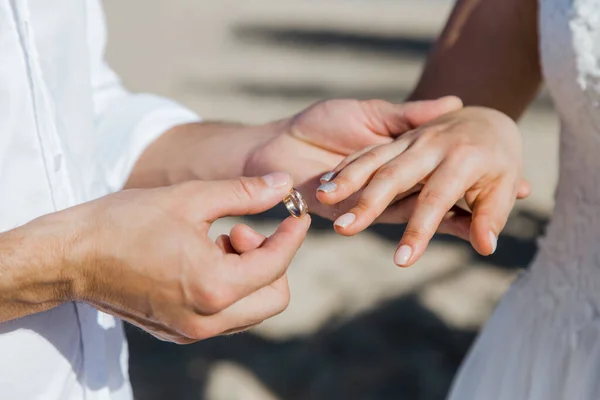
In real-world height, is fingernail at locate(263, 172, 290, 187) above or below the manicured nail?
above

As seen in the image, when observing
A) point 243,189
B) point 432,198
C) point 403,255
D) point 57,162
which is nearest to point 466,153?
point 432,198

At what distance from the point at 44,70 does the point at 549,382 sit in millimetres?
1011

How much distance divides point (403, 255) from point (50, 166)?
506 mm

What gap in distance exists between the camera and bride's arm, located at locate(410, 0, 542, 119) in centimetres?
142

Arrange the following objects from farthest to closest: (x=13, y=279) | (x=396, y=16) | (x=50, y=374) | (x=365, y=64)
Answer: (x=396, y=16)
(x=365, y=64)
(x=50, y=374)
(x=13, y=279)

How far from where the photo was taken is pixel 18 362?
0.97m

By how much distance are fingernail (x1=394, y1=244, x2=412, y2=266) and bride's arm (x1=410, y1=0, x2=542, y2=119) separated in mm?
555

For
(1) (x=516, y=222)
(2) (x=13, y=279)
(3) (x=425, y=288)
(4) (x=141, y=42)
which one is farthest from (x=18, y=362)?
(4) (x=141, y=42)

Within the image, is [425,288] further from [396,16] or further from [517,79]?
[396,16]

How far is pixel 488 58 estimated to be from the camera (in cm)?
145

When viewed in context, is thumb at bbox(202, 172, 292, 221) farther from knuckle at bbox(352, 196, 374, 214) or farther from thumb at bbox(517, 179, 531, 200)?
thumb at bbox(517, 179, 531, 200)

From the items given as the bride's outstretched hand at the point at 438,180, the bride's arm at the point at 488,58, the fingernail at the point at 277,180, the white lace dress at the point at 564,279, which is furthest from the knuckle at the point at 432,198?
the bride's arm at the point at 488,58

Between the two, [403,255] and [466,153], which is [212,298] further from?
[466,153]

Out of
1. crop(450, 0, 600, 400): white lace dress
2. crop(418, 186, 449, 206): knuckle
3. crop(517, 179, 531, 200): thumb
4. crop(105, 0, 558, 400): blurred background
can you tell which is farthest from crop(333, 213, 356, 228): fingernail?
crop(105, 0, 558, 400): blurred background
